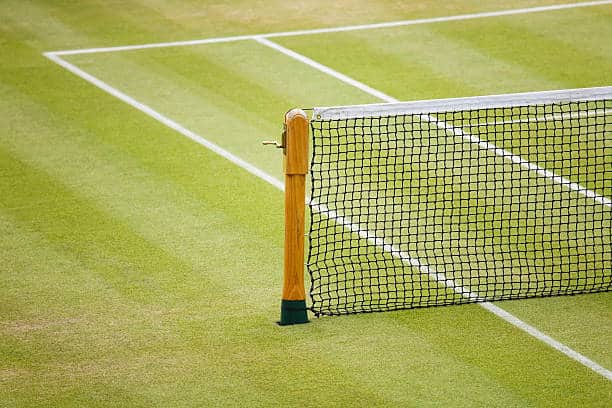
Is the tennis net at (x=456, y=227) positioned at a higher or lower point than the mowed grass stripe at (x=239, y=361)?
higher

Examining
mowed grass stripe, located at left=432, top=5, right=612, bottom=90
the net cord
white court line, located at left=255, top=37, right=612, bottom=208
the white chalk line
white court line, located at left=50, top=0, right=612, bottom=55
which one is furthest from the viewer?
white court line, located at left=50, top=0, right=612, bottom=55

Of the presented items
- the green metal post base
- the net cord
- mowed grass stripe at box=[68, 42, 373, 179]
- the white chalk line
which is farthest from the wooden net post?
mowed grass stripe at box=[68, 42, 373, 179]

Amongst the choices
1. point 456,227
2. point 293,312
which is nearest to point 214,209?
point 456,227

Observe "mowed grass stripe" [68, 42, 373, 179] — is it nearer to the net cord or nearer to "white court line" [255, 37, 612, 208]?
"white court line" [255, 37, 612, 208]

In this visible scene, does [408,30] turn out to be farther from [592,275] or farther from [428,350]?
[428,350]

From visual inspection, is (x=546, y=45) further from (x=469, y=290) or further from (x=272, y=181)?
(x=469, y=290)

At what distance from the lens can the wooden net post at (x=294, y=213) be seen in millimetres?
10195

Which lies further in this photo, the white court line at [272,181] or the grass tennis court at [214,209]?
the white court line at [272,181]

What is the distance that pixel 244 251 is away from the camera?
1224 cm

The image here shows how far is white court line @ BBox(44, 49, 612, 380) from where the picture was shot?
1001cm

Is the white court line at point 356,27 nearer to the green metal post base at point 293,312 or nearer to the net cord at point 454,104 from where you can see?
the net cord at point 454,104

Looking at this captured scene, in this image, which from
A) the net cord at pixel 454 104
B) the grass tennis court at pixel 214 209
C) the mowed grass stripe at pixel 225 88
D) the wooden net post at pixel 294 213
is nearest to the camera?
the grass tennis court at pixel 214 209

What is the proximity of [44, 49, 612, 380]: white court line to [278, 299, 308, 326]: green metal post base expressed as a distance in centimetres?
158

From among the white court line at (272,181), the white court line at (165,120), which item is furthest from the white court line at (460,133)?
the white court line at (165,120)
